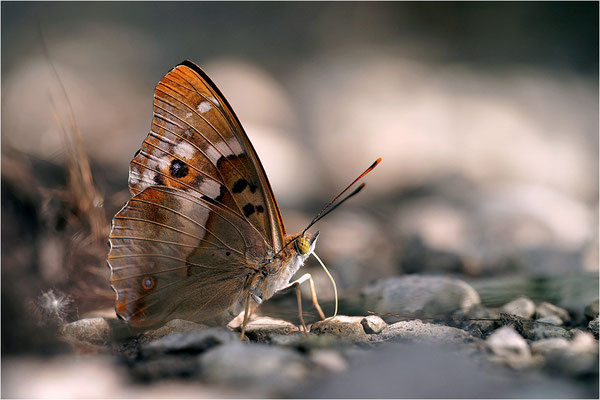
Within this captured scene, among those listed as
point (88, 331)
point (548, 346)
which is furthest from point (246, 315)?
point (548, 346)

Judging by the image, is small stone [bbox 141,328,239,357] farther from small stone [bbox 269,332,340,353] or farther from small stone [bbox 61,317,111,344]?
small stone [bbox 61,317,111,344]

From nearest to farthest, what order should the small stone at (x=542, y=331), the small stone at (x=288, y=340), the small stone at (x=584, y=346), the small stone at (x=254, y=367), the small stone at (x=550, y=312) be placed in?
1. the small stone at (x=254, y=367)
2. the small stone at (x=584, y=346)
3. the small stone at (x=288, y=340)
4. the small stone at (x=542, y=331)
5. the small stone at (x=550, y=312)

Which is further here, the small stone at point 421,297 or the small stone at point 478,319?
the small stone at point 421,297

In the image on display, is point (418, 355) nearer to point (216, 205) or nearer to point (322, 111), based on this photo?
point (216, 205)

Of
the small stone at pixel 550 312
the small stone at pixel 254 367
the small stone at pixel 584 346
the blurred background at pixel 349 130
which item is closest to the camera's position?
the small stone at pixel 254 367

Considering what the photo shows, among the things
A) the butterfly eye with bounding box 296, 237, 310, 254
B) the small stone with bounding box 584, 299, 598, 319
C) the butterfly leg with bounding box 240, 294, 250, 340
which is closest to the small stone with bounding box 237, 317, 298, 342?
the butterfly leg with bounding box 240, 294, 250, 340

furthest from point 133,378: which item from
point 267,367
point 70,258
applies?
point 70,258

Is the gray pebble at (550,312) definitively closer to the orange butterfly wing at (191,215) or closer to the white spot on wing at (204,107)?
the orange butterfly wing at (191,215)

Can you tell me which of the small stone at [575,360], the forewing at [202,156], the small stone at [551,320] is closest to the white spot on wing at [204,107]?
the forewing at [202,156]

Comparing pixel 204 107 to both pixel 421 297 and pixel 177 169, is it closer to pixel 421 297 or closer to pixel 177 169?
pixel 177 169
